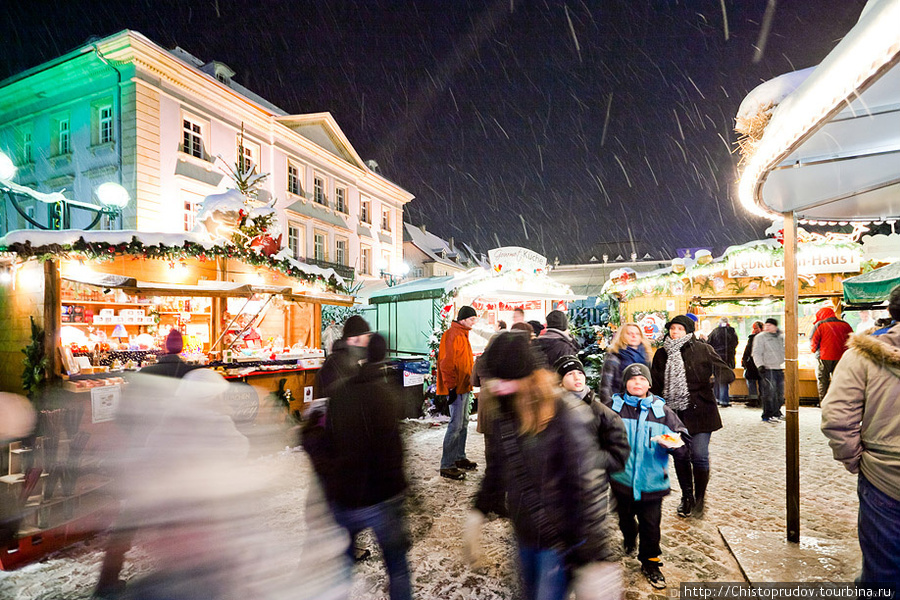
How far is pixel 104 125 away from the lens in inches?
669

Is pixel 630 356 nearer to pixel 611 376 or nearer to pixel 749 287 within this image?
pixel 611 376

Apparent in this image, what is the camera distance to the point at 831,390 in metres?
2.48

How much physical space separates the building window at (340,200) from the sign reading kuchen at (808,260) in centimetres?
2205

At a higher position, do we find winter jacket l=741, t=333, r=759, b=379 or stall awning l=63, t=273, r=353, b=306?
stall awning l=63, t=273, r=353, b=306

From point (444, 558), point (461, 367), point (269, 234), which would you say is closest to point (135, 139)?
point (269, 234)

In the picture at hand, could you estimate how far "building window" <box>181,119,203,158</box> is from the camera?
18203mm

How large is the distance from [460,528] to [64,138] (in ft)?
71.7

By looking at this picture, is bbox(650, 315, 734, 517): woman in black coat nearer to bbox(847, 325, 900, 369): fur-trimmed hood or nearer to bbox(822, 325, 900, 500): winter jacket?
bbox(822, 325, 900, 500): winter jacket

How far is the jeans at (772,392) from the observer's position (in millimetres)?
8758

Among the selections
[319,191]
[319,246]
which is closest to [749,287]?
[319,246]

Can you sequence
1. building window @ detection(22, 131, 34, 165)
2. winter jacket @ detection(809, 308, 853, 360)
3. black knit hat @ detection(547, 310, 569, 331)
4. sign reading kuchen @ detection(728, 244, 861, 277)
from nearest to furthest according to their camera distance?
1. black knit hat @ detection(547, 310, 569, 331)
2. winter jacket @ detection(809, 308, 853, 360)
3. sign reading kuchen @ detection(728, 244, 861, 277)
4. building window @ detection(22, 131, 34, 165)

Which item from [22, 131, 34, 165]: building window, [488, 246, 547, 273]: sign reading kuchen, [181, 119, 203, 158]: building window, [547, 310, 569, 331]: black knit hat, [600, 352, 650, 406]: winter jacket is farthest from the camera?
[22, 131, 34, 165]: building window

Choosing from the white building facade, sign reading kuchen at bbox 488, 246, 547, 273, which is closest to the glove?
sign reading kuchen at bbox 488, 246, 547, 273

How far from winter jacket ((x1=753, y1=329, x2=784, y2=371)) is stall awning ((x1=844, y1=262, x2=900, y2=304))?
4.35ft
